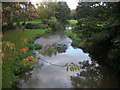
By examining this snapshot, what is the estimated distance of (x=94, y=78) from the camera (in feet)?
16.9

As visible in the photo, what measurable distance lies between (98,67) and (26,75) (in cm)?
348

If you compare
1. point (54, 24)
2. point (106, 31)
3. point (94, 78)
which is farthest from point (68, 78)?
point (54, 24)

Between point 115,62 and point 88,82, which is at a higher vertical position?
point 115,62

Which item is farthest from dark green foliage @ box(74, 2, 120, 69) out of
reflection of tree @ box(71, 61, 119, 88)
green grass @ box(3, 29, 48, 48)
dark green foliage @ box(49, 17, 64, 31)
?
dark green foliage @ box(49, 17, 64, 31)

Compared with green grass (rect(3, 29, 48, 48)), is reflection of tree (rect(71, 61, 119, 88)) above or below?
below

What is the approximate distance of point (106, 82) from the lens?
15.9 ft

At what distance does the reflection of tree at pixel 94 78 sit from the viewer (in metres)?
4.62

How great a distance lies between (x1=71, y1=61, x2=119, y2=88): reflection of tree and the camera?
4625mm

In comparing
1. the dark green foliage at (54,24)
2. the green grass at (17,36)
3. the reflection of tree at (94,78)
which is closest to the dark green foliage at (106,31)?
the reflection of tree at (94,78)

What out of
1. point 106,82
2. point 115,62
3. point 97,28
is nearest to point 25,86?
point 106,82

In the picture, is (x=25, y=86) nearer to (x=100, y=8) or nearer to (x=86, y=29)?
(x=86, y=29)

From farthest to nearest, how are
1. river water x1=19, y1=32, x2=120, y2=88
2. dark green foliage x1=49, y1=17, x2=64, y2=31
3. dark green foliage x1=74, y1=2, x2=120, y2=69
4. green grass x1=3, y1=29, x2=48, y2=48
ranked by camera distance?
1. dark green foliage x1=49, y1=17, x2=64, y2=31
2. green grass x1=3, y1=29, x2=48, y2=48
3. river water x1=19, y1=32, x2=120, y2=88
4. dark green foliage x1=74, y1=2, x2=120, y2=69

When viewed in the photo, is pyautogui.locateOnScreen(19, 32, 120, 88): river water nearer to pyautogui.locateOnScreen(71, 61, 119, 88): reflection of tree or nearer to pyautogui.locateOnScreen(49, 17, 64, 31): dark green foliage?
pyautogui.locateOnScreen(71, 61, 119, 88): reflection of tree

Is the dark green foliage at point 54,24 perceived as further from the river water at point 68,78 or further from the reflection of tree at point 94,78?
the reflection of tree at point 94,78
